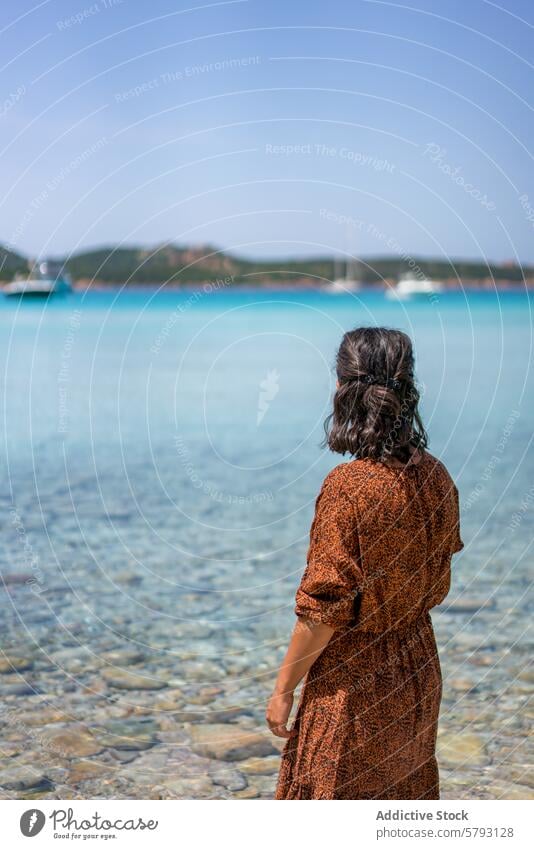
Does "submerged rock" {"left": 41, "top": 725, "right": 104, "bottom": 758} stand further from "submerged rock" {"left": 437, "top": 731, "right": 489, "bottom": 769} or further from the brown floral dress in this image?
the brown floral dress

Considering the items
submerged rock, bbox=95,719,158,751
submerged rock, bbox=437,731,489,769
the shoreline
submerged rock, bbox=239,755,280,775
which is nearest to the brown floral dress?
submerged rock, bbox=239,755,280,775

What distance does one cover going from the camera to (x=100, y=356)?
34250 mm

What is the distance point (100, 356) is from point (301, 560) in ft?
86.2

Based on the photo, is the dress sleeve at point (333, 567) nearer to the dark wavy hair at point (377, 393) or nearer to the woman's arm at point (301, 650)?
the woman's arm at point (301, 650)

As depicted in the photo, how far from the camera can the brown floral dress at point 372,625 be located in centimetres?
287

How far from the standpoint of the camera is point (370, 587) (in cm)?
291

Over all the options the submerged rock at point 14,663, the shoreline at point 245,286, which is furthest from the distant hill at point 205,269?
the submerged rock at point 14,663

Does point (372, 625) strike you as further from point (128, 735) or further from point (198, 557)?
point (198, 557)

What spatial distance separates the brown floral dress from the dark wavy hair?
0.21ft

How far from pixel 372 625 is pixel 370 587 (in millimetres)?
121

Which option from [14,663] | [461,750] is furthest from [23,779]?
[461,750]

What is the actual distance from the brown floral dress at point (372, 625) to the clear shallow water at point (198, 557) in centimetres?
60
